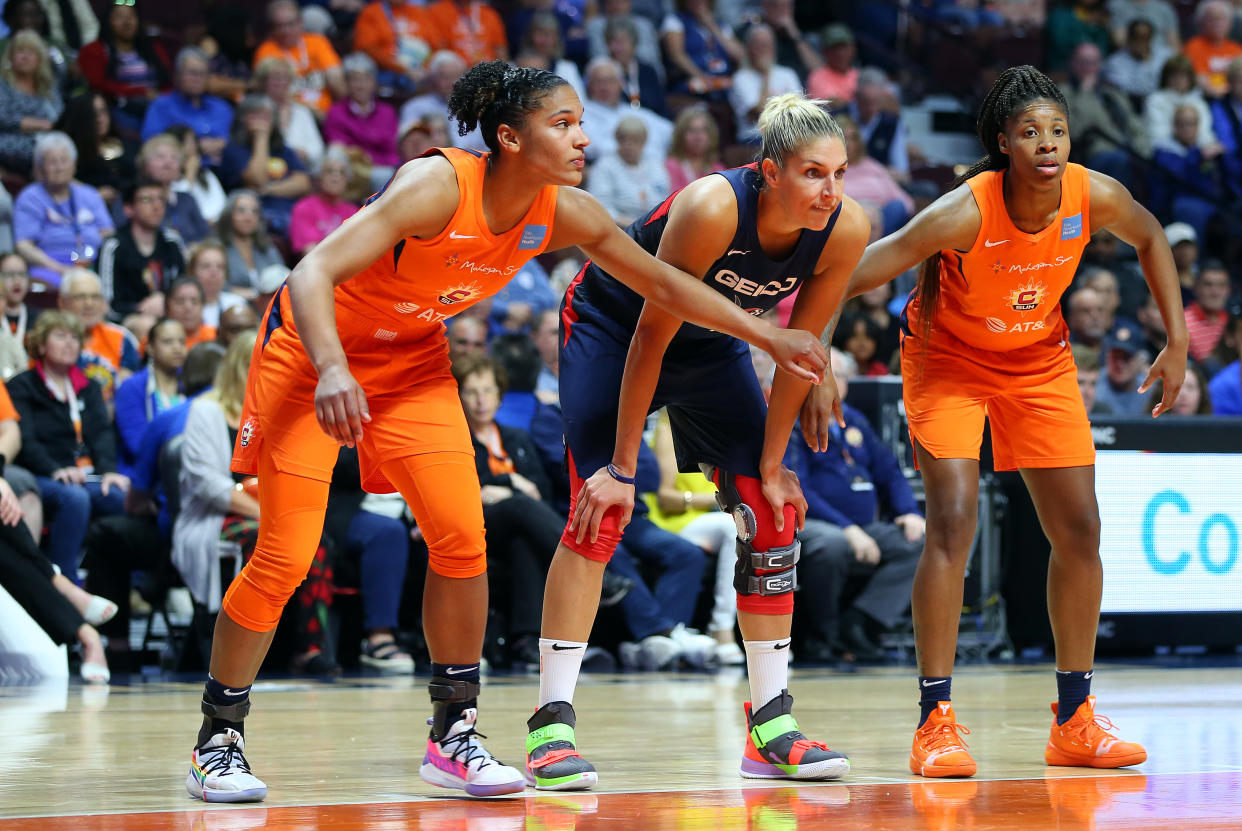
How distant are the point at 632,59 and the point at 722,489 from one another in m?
7.89

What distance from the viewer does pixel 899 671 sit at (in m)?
6.74

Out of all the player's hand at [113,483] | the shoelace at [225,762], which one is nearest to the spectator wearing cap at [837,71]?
the player's hand at [113,483]

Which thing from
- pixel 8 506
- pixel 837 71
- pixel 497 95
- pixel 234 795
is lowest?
pixel 234 795

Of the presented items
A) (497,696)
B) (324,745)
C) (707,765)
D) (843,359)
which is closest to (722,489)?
(707,765)

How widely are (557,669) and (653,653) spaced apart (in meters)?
3.25

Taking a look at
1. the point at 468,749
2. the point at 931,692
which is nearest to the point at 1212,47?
the point at 931,692

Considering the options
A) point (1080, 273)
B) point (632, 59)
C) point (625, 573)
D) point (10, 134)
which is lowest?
point (625, 573)

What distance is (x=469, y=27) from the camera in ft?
36.3

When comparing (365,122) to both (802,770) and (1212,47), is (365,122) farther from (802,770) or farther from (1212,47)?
(802,770)

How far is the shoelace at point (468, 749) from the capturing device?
11.0 feet

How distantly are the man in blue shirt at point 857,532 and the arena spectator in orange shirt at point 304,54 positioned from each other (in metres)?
4.70

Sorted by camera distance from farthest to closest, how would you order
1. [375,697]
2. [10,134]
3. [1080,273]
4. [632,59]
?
1. [632,59]
2. [1080,273]
3. [10,134]
4. [375,697]

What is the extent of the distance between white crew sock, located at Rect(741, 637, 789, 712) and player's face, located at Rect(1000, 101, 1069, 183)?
131 centimetres

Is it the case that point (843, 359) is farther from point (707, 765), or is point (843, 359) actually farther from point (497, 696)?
point (707, 765)
